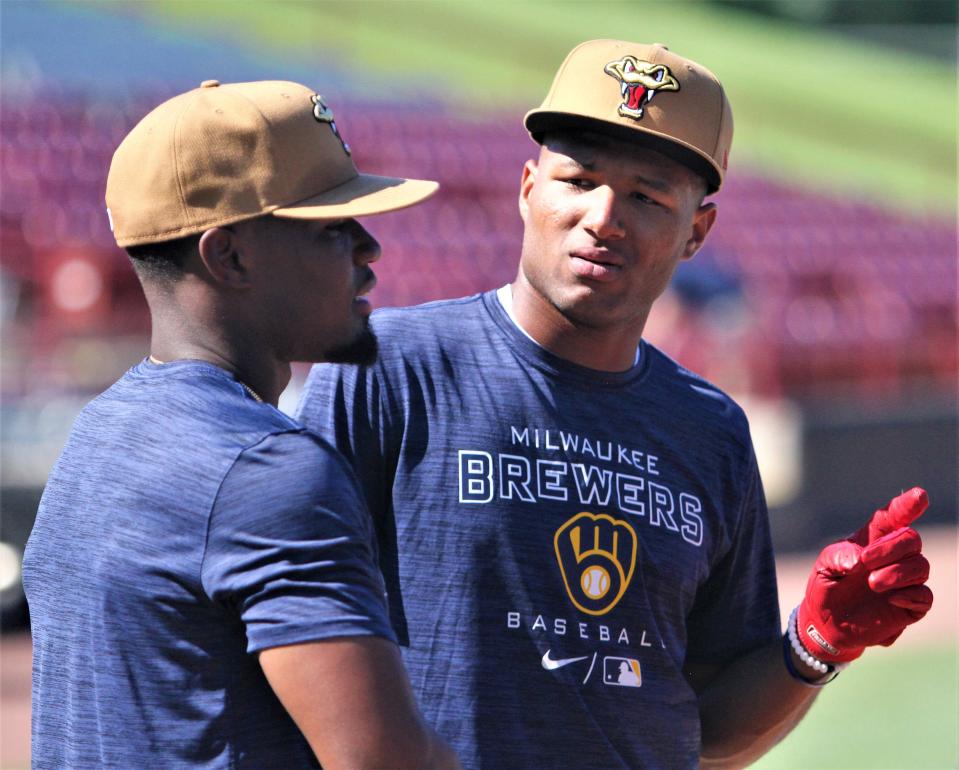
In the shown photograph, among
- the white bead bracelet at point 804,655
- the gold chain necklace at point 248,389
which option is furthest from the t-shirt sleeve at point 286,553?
the white bead bracelet at point 804,655

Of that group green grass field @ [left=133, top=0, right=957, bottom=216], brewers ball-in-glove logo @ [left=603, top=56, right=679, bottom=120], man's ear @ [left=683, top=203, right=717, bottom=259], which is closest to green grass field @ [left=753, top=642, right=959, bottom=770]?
man's ear @ [left=683, top=203, right=717, bottom=259]

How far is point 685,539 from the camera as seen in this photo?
2.42 meters

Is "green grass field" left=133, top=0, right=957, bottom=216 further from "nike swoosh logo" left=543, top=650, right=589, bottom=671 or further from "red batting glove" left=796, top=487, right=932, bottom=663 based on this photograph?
"nike swoosh logo" left=543, top=650, right=589, bottom=671

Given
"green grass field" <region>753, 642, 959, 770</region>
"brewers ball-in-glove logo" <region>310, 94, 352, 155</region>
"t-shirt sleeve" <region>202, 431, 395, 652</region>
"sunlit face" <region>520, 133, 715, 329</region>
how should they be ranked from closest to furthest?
"t-shirt sleeve" <region>202, 431, 395, 652</region> → "brewers ball-in-glove logo" <region>310, 94, 352, 155</region> → "sunlit face" <region>520, 133, 715, 329</region> → "green grass field" <region>753, 642, 959, 770</region>

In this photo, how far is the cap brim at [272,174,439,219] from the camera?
1.76 m

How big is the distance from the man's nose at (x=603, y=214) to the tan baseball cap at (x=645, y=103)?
0.36 ft

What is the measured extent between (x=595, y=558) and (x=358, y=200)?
0.82m

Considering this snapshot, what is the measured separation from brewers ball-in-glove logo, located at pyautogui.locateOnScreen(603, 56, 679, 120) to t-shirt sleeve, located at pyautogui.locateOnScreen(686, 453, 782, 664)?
693mm

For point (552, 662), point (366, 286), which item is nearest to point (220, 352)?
point (366, 286)

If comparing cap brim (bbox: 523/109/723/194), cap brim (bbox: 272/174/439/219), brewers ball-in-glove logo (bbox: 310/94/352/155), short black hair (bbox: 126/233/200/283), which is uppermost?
brewers ball-in-glove logo (bbox: 310/94/352/155)

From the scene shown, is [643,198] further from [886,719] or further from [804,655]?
[886,719]

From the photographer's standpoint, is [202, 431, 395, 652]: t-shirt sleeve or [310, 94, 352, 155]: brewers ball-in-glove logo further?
[310, 94, 352, 155]: brewers ball-in-glove logo

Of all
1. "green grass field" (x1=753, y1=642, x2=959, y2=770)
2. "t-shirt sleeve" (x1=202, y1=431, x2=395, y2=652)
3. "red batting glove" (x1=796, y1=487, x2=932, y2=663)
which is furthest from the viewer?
"green grass field" (x1=753, y1=642, x2=959, y2=770)

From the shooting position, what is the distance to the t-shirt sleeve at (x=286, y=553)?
155cm
